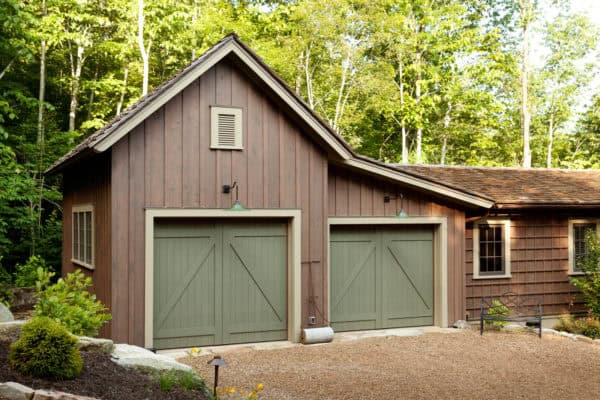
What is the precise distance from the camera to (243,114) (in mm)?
10219

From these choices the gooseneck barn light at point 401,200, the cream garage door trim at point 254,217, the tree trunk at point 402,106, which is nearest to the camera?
the cream garage door trim at point 254,217

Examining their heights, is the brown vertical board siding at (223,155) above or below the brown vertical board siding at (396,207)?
above

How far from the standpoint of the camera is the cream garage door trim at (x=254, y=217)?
31.0ft

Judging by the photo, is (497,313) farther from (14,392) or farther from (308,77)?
(308,77)

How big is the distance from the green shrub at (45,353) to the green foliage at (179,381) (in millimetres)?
912

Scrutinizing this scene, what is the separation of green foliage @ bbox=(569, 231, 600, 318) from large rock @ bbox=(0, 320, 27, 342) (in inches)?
446

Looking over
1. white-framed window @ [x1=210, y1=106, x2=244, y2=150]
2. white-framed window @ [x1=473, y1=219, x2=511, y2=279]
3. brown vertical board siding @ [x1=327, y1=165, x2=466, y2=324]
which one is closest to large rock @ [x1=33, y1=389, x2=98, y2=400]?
white-framed window @ [x1=210, y1=106, x2=244, y2=150]

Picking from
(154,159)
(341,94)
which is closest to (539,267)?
(154,159)

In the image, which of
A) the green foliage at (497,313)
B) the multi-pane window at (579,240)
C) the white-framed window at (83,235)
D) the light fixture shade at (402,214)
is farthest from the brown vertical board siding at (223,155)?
the multi-pane window at (579,240)

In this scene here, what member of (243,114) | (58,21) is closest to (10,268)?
(58,21)

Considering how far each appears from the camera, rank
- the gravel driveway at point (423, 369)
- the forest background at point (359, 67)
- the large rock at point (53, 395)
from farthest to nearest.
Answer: the forest background at point (359, 67) → the gravel driveway at point (423, 369) → the large rock at point (53, 395)

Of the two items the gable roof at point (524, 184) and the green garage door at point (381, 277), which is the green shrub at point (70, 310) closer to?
the green garage door at point (381, 277)

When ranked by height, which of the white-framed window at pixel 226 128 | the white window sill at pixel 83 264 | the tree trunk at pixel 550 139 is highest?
the tree trunk at pixel 550 139

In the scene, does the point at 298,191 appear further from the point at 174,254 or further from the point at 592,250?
the point at 592,250
